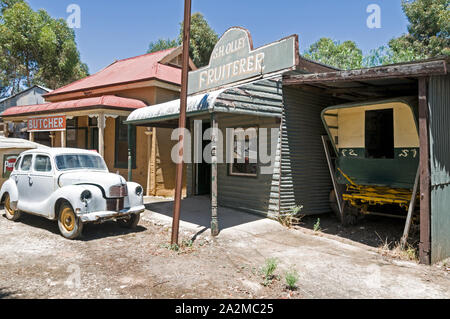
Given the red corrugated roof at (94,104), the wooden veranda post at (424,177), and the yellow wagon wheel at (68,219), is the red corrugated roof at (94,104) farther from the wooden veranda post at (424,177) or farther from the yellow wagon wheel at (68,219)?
the wooden veranda post at (424,177)

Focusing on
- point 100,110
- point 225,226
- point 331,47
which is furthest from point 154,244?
point 331,47

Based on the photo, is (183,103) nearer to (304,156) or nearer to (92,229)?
(92,229)

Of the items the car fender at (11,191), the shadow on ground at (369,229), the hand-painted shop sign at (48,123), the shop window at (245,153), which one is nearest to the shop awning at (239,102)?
the shop window at (245,153)

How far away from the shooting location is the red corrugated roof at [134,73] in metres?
13.6

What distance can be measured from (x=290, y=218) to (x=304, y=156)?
184 centimetres

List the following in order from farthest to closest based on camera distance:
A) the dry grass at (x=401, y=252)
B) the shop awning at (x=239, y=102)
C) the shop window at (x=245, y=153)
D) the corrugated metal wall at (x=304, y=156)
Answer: the shop window at (x=245, y=153) < the corrugated metal wall at (x=304, y=156) < the shop awning at (x=239, y=102) < the dry grass at (x=401, y=252)

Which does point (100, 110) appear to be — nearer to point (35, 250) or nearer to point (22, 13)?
point (35, 250)

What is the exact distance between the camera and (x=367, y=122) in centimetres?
786

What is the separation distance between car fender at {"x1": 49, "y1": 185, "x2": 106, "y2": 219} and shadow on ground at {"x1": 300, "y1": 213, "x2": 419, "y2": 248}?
5.15 meters

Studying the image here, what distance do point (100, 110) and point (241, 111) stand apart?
6767 mm

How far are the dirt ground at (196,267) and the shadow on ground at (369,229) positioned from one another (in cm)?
72

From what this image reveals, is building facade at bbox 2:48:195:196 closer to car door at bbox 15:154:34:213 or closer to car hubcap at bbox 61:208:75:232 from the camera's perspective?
car door at bbox 15:154:34:213

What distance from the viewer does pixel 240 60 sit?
10.0 m

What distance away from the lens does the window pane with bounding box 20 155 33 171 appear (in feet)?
27.2
